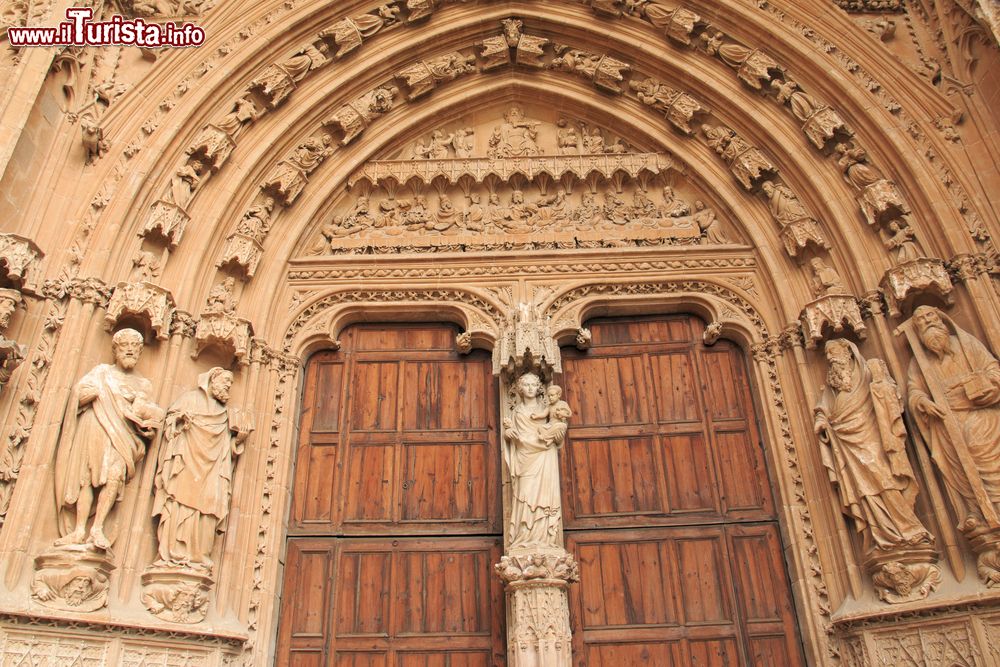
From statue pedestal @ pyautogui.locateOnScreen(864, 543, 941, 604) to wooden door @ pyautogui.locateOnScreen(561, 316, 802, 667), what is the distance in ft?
3.02

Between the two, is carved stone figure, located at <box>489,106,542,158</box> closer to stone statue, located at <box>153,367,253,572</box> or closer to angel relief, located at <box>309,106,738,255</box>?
angel relief, located at <box>309,106,738,255</box>

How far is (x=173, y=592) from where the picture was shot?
5742mm

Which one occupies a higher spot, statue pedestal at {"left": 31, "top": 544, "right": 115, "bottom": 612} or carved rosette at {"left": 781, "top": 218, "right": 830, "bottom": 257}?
carved rosette at {"left": 781, "top": 218, "right": 830, "bottom": 257}

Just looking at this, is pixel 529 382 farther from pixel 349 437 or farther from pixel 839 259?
pixel 839 259

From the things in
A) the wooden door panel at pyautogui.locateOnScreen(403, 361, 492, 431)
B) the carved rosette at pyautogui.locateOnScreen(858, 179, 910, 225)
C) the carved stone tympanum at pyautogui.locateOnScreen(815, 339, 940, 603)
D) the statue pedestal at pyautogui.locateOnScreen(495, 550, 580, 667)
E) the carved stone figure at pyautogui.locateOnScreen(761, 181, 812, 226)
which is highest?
the carved stone figure at pyautogui.locateOnScreen(761, 181, 812, 226)

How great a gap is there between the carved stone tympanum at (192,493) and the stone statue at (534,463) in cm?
221

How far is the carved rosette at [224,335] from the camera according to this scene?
666 cm

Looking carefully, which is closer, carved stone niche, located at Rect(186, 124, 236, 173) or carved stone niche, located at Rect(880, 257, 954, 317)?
carved stone niche, located at Rect(880, 257, 954, 317)

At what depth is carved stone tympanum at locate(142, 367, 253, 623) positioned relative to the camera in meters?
5.75

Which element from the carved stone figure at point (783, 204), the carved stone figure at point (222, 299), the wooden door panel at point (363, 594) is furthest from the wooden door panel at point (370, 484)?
the carved stone figure at point (783, 204)

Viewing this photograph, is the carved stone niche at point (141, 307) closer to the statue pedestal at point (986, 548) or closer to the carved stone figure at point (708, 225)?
the carved stone figure at point (708, 225)

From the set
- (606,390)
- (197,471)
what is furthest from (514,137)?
(197,471)

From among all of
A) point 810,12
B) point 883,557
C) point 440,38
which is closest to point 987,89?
point 810,12

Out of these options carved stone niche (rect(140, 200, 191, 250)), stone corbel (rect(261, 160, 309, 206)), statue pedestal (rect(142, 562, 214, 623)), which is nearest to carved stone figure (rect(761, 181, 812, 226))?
stone corbel (rect(261, 160, 309, 206))
